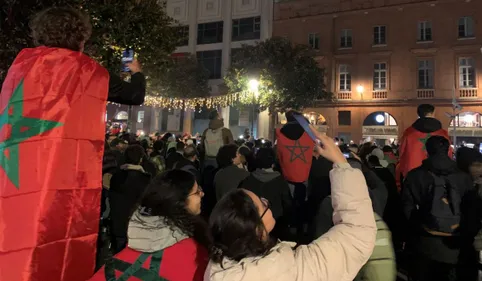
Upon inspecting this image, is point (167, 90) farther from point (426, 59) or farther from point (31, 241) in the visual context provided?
point (31, 241)

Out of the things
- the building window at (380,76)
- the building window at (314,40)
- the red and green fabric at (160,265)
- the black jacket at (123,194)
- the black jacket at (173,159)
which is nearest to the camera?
the red and green fabric at (160,265)

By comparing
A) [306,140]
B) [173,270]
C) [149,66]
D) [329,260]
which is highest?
[149,66]

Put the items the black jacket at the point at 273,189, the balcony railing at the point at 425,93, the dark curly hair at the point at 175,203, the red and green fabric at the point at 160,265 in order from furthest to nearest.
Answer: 1. the balcony railing at the point at 425,93
2. the black jacket at the point at 273,189
3. the dark curly hair at the point at 175,203
4. the red and green fabric at the point at 160,265

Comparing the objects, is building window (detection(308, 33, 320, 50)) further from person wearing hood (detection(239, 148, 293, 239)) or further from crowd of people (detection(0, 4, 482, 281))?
crowd of people (detection(0, 4, 482, 281))

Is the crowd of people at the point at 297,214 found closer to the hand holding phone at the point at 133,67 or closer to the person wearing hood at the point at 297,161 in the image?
the person wearing hood at the point at 297,161

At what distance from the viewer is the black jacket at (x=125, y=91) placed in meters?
2.54

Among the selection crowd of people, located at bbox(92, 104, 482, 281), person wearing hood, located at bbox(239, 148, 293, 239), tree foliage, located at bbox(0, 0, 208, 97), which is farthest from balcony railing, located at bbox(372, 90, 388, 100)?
person wearing hood, located at bbox(239, 148, 293, 239)

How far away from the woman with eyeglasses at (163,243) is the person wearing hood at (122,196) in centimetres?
210

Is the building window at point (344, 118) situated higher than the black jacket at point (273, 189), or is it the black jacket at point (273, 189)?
the building window at point (344, 118)

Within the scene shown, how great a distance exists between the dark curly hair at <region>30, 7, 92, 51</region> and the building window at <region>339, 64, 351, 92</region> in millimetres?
28295

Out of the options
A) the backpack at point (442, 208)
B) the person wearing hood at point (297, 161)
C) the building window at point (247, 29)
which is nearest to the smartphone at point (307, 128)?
the backpack at point (442, 208)

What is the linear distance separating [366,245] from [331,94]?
27.4 m

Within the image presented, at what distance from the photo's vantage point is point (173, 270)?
195 cm

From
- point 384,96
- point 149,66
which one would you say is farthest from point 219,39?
point 149,66
